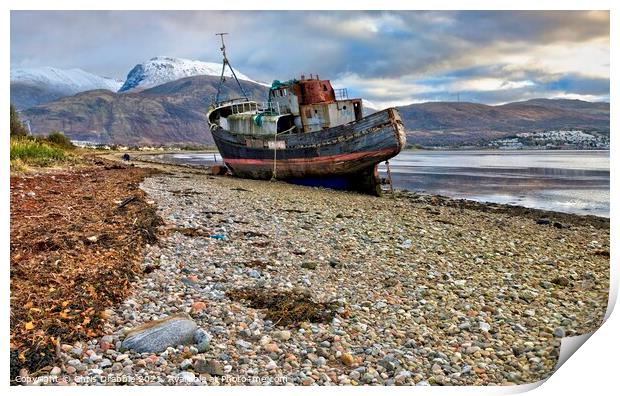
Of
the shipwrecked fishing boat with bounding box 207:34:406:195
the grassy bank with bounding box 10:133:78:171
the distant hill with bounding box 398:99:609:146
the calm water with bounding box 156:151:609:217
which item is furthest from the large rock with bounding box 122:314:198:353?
the shipwrecked fishing boat with bounding box 207:34:406:195

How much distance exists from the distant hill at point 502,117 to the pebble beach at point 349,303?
10.00ft

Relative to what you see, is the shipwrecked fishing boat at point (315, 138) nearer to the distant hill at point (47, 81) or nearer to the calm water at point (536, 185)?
the calm water at point (536, 185)

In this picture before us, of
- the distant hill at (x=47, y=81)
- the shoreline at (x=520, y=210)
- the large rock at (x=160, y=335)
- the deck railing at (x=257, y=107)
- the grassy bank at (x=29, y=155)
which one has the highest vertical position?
the deck railing at (x=257, y=107)

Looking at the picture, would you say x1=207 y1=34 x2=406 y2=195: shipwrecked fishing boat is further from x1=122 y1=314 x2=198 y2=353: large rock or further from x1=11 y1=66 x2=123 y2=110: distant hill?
x1=122 y1=314 x2=198 y2=353: large rock

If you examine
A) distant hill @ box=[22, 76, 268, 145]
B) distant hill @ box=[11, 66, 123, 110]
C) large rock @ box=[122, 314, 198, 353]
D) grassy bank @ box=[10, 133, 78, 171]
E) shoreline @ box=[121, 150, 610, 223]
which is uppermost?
distant hill @ box=[22, 76, 268, 145]

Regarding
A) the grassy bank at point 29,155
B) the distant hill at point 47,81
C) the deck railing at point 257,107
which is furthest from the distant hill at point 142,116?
the distant hill at point 47,81

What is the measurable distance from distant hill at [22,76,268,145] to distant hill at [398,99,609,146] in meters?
11.0

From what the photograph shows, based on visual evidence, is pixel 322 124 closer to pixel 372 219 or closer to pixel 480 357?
pixel 372 219

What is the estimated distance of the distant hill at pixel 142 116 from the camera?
33.6m

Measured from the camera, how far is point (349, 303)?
632cm

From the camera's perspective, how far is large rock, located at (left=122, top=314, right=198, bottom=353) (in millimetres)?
4594

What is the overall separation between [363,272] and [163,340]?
3904mm

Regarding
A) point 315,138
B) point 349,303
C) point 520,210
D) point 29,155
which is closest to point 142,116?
point 315,138
